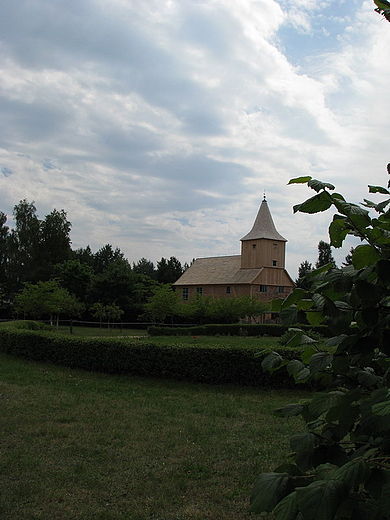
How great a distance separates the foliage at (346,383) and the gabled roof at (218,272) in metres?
42.3

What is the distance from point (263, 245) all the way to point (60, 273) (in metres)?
19.6

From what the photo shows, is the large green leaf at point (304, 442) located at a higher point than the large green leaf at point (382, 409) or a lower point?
lower

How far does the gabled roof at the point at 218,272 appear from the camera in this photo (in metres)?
44.8

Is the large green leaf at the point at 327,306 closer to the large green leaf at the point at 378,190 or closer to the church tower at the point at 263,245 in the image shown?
the large green leaf at the point at 378,190

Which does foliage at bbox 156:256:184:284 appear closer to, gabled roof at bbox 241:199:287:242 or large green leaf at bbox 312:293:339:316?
gabled roof at bbox 241:199:287:242

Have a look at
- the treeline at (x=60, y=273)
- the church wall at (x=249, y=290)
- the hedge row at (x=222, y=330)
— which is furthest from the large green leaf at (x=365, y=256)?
the church wall at (x=249, y=290)

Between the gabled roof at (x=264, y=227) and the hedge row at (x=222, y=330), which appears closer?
the hedge row at (x=222, y=330)

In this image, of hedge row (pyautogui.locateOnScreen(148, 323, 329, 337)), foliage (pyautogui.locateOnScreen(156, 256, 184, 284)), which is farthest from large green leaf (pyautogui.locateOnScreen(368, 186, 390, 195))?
foliage (pyautogui.locateOnScreen(156, 256, 184, 284))

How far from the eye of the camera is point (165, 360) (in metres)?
10.8

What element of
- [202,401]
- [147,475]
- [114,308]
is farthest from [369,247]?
[114,308]

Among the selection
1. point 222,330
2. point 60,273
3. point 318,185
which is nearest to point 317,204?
point 318,185

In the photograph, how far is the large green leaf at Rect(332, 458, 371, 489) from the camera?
38.7 inches

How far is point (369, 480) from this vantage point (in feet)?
3.45

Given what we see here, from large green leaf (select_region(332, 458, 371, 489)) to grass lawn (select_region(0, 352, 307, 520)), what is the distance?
11.0 ft
